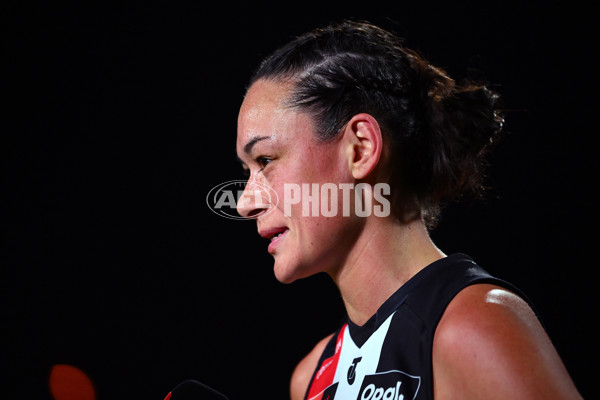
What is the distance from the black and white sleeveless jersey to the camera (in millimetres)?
860

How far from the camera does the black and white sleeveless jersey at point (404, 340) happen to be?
0.86m

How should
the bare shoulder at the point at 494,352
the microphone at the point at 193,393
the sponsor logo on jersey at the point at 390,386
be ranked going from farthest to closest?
the microphone at the point at 193,393 < the sponsor logo on jersey at the point at 390,386 < the bare shoulder at the point at 494,352

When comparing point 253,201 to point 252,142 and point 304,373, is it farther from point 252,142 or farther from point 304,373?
point 304,373

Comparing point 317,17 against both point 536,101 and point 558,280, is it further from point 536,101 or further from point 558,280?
point 558,280

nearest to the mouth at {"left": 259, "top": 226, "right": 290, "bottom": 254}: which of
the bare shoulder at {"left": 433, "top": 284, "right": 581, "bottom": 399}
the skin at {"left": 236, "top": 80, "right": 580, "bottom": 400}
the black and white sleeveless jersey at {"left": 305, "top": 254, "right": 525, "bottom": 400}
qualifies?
the skin at {"left": 236, "top": 80, "right": 580, "bottom": 400}

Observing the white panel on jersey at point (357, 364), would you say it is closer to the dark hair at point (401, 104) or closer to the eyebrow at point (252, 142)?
the dark hair at point (401, 104)

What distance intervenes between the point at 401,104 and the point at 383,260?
0.32 metres

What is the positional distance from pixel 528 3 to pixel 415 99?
50.6 inches

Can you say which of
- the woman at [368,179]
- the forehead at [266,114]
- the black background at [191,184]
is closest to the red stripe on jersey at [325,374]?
the woman at [368,179]

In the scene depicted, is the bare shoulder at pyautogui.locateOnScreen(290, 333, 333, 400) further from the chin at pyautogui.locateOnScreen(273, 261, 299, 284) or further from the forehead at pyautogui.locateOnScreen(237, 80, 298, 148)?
the forehead at pyautogui.locateOnScreen(237, 80, 298, 148)

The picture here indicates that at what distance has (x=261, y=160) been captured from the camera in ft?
3.57

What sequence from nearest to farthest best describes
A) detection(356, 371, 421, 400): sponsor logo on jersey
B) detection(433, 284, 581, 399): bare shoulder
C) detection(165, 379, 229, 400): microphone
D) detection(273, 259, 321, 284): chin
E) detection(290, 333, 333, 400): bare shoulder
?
detection(433, 284, 581, 399): bare shoulder, detection(356, 371, 421, 400): sponsor logo on jersey, detection(165, 379, 229, 400): microphone, detection(273, 259, 321, 284): chin, detection(290, 333, 333, 400): bare shoulder

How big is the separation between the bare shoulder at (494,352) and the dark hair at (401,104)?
1.01ft

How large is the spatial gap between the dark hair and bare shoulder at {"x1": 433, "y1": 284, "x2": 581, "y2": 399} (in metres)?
0.31
